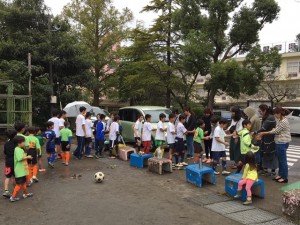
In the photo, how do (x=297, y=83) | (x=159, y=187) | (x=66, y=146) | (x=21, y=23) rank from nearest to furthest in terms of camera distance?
(x=159, y=187)
(x=66, y=146)
(x=21, y=23)
(x=297, y=83)

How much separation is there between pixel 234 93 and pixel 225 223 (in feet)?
51.1

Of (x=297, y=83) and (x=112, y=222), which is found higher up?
(x=297, y=83)

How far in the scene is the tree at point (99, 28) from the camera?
31047 mm

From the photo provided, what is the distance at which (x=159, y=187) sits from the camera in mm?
7637

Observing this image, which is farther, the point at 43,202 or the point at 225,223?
the point at 43,202

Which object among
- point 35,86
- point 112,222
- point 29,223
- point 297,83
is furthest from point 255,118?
point 297,83

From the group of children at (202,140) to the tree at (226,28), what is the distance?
8.88 metres

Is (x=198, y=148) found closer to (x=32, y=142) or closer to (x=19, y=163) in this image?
(x=32, y=142)

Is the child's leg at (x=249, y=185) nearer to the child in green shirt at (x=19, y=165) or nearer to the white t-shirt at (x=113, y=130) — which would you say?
the child in green shirt at (x=19, y=165)

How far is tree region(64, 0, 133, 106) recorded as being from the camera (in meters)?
31.0

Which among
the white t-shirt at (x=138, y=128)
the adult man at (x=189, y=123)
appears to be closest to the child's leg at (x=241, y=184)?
the adult man at (x=189, y=123)

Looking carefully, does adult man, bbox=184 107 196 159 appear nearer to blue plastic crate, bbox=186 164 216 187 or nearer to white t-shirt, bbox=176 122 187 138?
white t-shirt, bbox=176 122 187 138

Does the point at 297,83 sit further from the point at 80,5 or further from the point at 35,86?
the point at 35,86

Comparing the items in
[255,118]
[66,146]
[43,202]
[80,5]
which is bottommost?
[43,202]
